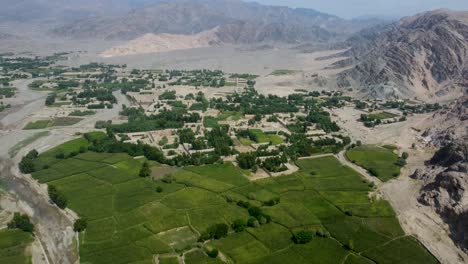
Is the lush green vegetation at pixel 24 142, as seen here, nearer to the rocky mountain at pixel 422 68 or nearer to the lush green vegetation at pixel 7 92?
the lush green vegetation at pixel 7 92

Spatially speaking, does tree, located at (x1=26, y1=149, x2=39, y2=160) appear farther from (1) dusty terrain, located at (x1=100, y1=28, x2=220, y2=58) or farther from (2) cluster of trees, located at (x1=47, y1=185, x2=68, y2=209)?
(1) dusty terrain, located at (x1=100, y1=28, x2=220, y2=58)

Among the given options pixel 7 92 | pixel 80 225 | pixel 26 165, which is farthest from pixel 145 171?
pixel 7 92

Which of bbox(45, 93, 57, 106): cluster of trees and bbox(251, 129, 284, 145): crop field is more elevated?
bbox(45, 93, 57, 106): cluster of trees

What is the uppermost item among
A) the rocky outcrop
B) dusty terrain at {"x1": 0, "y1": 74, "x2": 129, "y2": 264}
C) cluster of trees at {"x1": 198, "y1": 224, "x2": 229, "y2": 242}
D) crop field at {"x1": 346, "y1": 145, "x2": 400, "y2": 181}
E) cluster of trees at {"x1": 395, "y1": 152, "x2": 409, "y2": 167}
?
the rocky outcrop

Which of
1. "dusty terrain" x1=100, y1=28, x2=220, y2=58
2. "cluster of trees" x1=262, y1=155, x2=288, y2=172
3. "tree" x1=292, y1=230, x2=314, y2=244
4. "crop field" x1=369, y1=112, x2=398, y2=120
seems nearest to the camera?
"tree" x1=292, y1=230, x2=314, y2=244

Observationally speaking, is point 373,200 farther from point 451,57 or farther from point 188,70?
point 188,70

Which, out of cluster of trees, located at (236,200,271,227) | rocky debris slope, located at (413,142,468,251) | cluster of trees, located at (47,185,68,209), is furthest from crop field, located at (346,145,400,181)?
cluster of trees, located at (47,185,68,209)

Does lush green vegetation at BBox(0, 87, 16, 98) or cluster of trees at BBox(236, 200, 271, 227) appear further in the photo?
lush green vegetation at BBox(0, 87, 16, 98)

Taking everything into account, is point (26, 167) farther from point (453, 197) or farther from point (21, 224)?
point (453, 197)

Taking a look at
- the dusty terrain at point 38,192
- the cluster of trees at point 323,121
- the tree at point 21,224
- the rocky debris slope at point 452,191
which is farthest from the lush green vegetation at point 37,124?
the rocky debris slope at point 452,191
